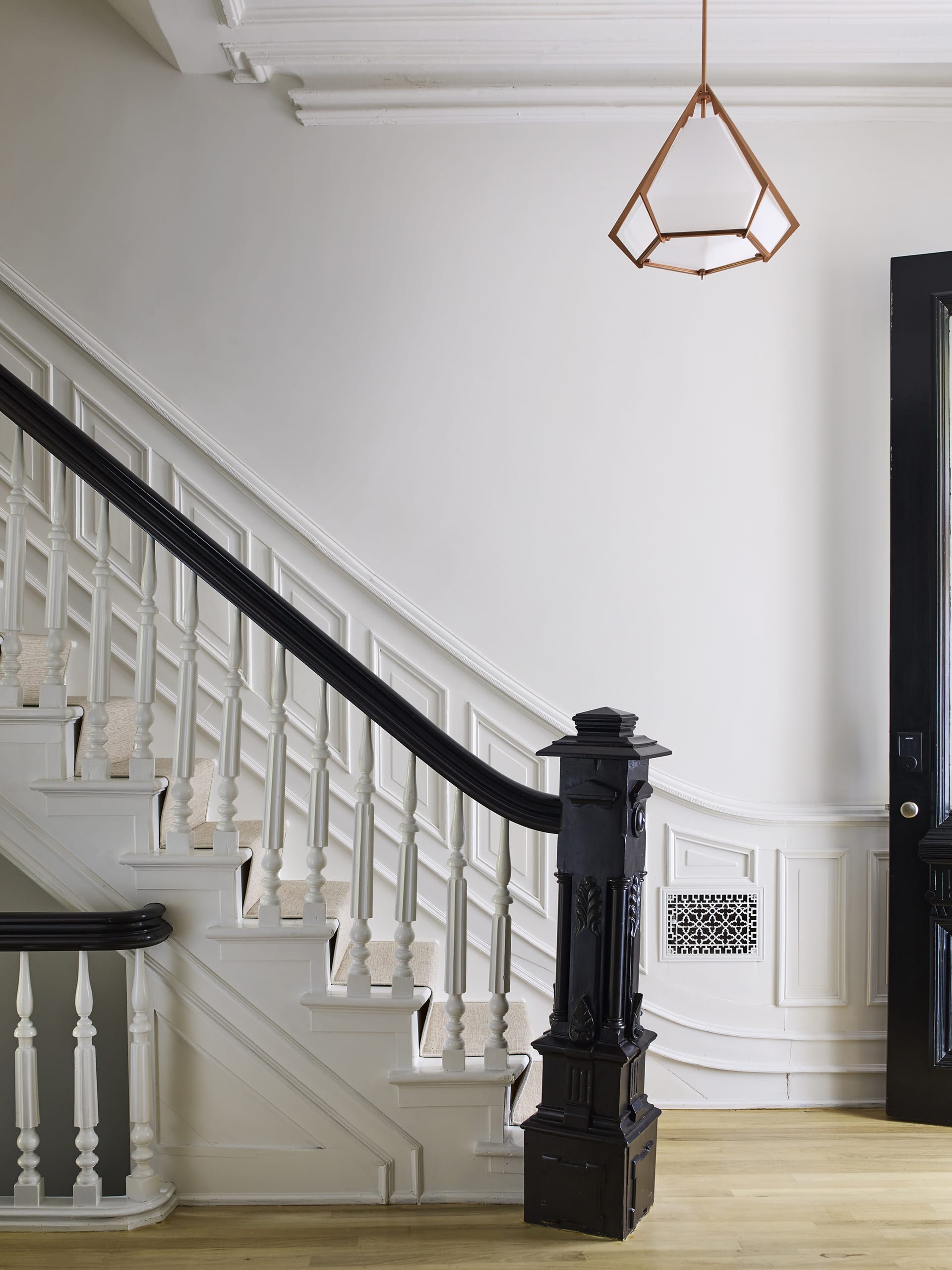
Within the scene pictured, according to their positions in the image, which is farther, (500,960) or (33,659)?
(33,659)

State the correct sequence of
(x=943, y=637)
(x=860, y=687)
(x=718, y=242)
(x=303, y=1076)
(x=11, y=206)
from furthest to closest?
(x=11, y=206), (x=860, y=687), (x=943, y=637), (x=303, y=1076), (x=718, y=242)

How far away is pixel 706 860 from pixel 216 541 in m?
2.12

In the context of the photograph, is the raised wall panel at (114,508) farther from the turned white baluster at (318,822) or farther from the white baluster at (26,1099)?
the white baluster at (26,1099)

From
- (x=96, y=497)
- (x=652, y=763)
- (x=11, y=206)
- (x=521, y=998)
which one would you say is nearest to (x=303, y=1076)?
(x=521, y=998)

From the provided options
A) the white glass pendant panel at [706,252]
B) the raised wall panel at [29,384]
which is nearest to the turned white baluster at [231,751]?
the white glass pendant panel at [706,252]

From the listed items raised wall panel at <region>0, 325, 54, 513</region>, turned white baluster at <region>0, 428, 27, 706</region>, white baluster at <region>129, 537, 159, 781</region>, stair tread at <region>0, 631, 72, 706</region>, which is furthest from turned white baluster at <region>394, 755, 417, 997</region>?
raised wall panel at <region>0, 325, 54, 513</region>

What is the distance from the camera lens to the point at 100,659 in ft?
7.46

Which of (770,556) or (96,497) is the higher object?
(96,497)

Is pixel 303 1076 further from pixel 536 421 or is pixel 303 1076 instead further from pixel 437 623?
pixel 536 421

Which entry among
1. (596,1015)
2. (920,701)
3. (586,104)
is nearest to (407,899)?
(596,1015)

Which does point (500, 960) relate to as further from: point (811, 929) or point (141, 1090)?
point (811, 929)

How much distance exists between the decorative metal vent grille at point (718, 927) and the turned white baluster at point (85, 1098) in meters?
1.90

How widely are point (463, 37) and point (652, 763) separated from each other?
104 inches

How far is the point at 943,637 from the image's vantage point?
3.06 meters
